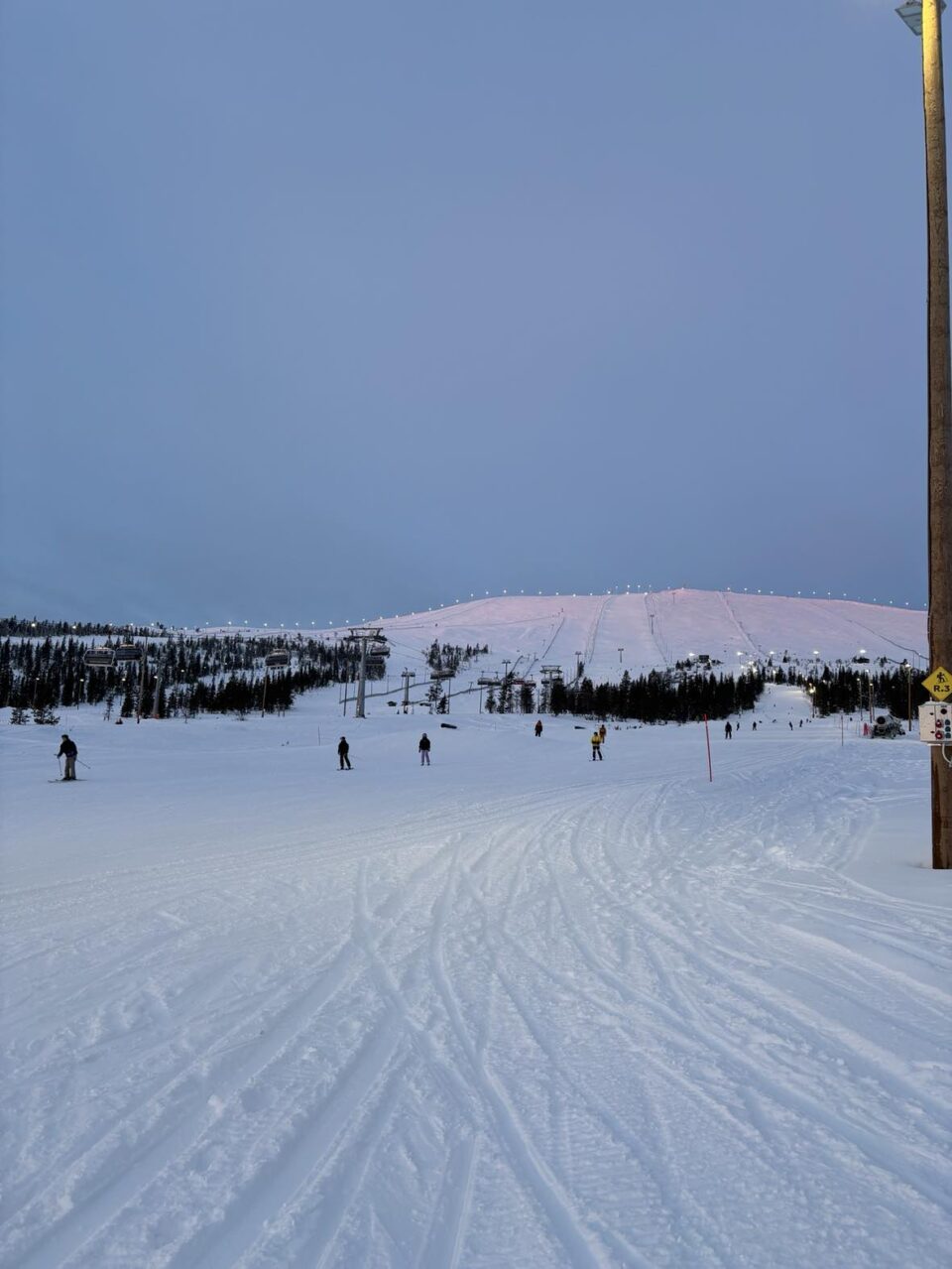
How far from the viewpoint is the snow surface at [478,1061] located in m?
2.44

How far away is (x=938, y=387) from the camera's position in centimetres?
869

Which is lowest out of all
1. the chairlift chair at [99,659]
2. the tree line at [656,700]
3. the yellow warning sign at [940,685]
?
the tree line at [656,700]

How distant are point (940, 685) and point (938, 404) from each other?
141 inches

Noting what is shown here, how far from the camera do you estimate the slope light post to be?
27.5 ft

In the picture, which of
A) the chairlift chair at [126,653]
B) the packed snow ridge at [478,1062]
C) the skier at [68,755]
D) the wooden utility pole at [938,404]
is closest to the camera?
the packed snow ridge at [478,1062]

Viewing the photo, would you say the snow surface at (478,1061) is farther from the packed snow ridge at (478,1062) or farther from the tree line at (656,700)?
the tree line at (656,700)

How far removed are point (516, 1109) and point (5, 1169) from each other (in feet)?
7.15

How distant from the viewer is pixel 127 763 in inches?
1120

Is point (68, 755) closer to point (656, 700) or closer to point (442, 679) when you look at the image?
point (442, 679)

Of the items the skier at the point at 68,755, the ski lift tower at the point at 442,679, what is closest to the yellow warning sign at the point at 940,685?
the skier at the point at 68,755

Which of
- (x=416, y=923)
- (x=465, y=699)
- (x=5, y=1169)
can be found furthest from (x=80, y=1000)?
(x=465, y=699)

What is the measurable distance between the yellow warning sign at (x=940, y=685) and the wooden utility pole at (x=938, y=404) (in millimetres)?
108

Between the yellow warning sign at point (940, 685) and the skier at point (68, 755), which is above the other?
the yellow warning sign at point (940, 685)

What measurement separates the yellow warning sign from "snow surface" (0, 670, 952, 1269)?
2220 mm
